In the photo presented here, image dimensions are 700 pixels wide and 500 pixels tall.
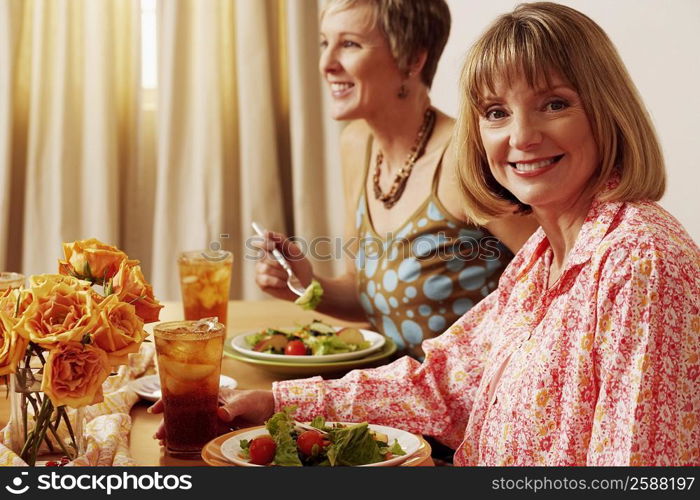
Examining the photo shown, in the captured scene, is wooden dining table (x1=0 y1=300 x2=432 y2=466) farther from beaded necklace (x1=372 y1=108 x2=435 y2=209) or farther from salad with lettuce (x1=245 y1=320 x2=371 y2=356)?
beaded necklace (x1=372 y1=108 x2=435 y2=209)

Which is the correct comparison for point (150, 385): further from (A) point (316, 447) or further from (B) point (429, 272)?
(B) point (429, 272)

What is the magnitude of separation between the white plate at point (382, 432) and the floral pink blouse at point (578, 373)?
0.44 feet

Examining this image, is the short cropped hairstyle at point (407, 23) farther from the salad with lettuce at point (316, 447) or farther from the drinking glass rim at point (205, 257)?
the salad with lettuce at point (316, 447)

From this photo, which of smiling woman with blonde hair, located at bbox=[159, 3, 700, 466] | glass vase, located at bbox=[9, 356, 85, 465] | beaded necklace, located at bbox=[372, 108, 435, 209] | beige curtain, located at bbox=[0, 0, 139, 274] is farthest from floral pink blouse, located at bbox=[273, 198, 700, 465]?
beige curtain, located at bbox=[0, 0, 139, 274]

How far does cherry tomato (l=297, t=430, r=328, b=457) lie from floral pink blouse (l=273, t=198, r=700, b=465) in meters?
0.25

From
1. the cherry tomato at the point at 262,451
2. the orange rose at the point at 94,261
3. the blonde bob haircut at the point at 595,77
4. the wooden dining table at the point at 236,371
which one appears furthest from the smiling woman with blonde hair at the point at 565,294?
the orange rose at the point at 94,261

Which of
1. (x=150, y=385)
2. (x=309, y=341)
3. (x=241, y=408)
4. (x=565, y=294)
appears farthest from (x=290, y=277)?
(x=565, y=294)

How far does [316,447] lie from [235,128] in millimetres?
2293

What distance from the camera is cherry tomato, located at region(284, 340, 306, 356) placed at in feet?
5.27

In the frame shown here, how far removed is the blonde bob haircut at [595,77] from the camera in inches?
42.8

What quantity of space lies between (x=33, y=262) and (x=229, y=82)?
0.96 meters

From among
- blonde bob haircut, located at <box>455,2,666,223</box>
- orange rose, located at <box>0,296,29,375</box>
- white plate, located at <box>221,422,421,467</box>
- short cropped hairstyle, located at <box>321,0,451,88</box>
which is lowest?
white plate, located at <box>221,422,421,467</box>

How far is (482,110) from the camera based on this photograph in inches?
47.0

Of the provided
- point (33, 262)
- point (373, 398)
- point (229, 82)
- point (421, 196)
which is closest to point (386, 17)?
point (421, 196)
